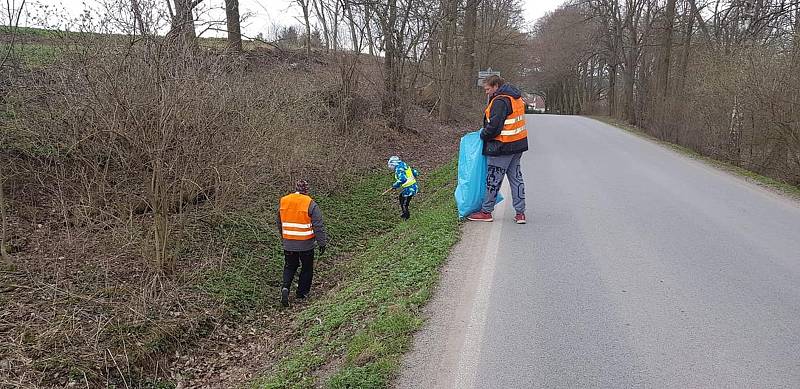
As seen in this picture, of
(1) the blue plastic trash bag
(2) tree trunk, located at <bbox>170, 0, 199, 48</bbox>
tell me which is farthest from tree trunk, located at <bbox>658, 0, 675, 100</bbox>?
(2) tree trunk, located at <bbox>170, 0, 199, 48</bbox>

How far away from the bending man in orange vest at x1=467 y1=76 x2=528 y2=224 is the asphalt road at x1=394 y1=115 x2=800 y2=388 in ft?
2.26

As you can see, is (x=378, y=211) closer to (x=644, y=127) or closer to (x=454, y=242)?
(x=454, y=242)

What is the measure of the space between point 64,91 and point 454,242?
519cm

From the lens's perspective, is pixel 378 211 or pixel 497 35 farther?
pixel 497 35

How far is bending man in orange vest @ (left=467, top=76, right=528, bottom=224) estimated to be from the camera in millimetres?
7008

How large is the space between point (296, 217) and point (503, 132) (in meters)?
2.78

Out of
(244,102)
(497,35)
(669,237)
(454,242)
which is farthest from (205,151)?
(497,35)

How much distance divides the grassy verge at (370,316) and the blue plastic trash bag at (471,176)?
0.31 m

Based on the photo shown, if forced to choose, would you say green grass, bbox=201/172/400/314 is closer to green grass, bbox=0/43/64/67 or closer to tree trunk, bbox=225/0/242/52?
tree trunk, bbox=225/0/242/52

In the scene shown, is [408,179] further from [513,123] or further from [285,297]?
[285,297]

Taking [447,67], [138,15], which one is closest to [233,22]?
[138,15]

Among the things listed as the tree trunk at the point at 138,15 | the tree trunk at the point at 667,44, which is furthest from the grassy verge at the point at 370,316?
the tree trunk at the point at 667,44

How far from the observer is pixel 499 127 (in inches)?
277

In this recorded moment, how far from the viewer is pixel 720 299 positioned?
5031 millimetres
